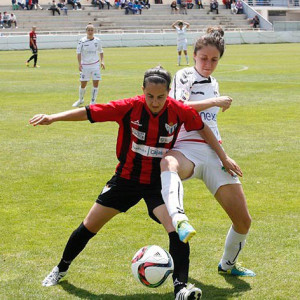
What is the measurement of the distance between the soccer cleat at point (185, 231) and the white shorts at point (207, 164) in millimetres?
925

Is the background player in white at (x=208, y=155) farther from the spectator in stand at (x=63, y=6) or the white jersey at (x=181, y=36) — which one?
the spectator in stand at (x=63, y=6)

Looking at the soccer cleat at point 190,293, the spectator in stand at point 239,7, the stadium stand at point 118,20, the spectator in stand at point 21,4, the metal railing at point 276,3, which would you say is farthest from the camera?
the metal railing at point 276,3

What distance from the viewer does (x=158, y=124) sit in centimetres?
539

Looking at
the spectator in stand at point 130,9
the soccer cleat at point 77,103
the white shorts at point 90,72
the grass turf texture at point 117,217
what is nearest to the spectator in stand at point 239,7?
the spectator in stand at point 130,9

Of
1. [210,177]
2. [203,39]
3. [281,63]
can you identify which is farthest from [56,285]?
[281,63]

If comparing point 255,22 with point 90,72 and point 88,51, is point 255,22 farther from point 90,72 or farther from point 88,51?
point 90,72

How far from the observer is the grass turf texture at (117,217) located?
5.83 metres

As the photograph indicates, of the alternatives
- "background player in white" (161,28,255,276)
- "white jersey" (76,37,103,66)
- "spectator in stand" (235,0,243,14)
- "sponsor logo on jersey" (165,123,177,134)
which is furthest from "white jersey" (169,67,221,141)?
"spectator in stand" (235,0,243,14)

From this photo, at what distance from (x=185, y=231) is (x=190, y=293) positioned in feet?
1.71

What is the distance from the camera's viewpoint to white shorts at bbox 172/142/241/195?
18.5 feet

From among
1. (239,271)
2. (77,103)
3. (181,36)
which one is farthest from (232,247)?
(181,36)

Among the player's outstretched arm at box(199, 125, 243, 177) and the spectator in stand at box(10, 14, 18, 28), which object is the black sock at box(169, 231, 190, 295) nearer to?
the player's outstretched arm at box(199, 125, 243, 177)

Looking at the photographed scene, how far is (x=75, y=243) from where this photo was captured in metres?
5.73

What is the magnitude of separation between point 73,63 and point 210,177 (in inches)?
1240
